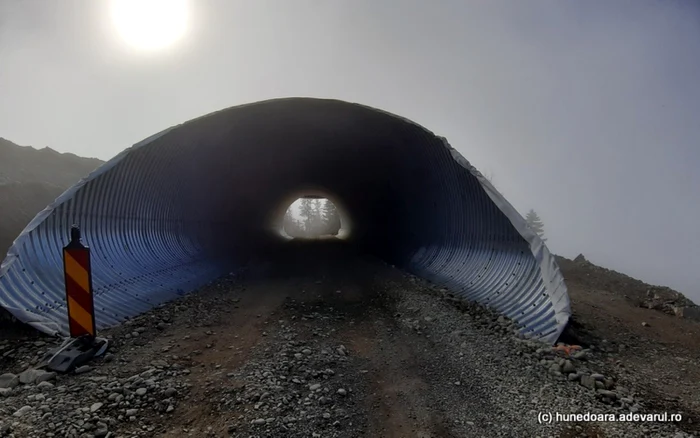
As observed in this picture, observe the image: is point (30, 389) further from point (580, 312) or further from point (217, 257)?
point (217, 257)

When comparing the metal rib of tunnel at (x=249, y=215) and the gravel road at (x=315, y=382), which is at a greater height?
the metal rib of tunnel at (x=249, y=215)

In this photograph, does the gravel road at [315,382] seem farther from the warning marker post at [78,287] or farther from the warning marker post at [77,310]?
the warning marker post at [78,287]

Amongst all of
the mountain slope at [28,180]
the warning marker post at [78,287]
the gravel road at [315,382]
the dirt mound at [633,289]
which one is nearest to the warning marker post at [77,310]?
the warning marker post at [78,287]

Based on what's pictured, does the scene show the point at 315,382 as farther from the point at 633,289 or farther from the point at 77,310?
the point at 633,289

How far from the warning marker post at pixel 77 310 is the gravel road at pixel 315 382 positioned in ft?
0.62

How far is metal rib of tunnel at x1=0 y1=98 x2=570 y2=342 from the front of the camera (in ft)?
16.5

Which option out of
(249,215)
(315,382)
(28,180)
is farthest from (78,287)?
(28,180)

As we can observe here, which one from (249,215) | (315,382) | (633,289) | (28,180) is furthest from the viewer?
(28,180)

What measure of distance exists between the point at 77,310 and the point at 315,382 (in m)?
2.40

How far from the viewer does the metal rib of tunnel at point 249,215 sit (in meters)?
5.02

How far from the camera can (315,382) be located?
11.4ft

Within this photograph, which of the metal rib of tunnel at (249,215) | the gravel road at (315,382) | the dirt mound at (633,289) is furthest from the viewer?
the dirt mound at (633,289)

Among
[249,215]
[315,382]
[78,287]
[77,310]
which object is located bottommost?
[315,382]

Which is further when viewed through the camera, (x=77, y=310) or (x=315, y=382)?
(x=77, y=310)
